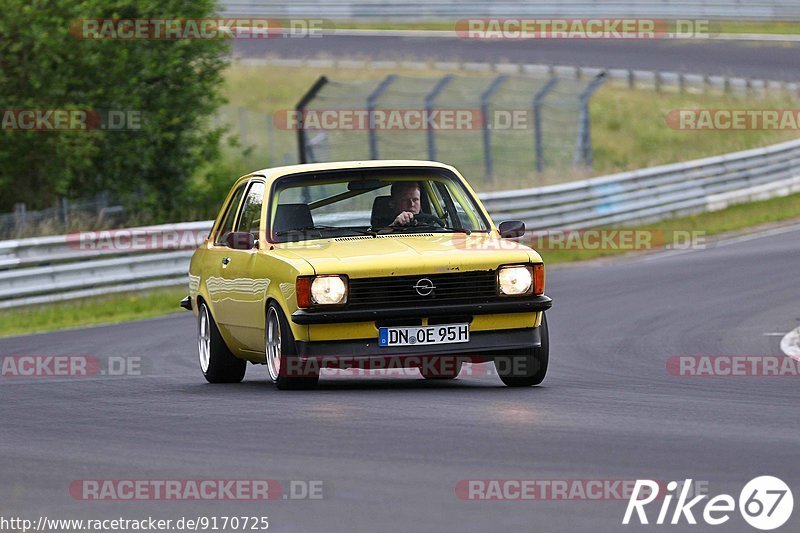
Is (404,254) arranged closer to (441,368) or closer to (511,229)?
(511,229)

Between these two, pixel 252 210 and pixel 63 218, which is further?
pixel 63 218

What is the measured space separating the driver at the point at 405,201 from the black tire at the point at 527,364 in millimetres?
1229

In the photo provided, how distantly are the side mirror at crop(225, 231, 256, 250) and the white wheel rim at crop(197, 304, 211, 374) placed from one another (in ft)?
3.90

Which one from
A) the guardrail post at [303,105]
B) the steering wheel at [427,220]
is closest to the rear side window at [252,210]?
the steering wheel at [427,220]

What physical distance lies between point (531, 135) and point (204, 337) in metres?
24.7

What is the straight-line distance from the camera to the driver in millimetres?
10398

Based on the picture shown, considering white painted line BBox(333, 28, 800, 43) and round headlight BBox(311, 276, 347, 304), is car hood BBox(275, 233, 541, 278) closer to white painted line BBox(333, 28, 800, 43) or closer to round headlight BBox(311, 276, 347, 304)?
round headlight BBox(311, 276, 347, 304)

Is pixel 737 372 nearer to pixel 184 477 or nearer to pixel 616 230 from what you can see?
pixel 184 477

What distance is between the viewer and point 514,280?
9.55 m

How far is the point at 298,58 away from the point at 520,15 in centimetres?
743
